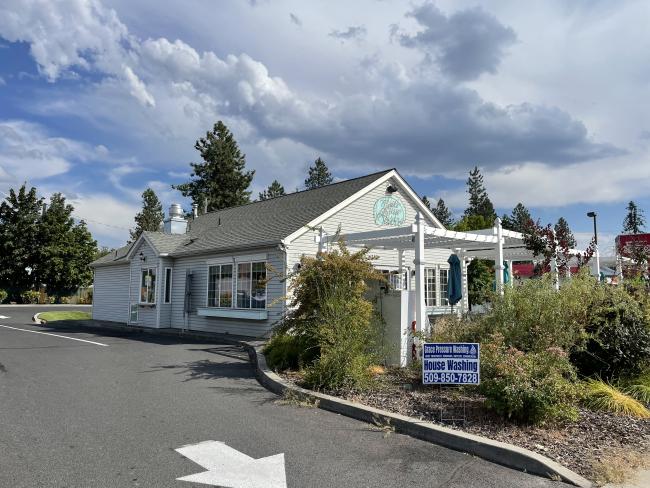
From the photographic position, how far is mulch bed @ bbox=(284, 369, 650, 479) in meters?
5.15

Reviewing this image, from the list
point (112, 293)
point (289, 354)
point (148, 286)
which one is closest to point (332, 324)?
point (289, 354)

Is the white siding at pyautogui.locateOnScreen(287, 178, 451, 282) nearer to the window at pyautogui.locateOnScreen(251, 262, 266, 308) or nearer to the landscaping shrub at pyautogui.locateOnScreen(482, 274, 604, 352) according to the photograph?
the window at pyautogui.locateOnScreen(251, 262, 266, 308)

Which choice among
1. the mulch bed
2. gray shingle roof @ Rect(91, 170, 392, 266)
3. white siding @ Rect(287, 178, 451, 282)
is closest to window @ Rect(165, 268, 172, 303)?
gray shingle roof @ Rect(91, 170, 392, 266)

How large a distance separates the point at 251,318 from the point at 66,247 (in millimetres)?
34902

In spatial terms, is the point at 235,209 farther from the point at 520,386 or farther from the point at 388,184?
the point at 520,386

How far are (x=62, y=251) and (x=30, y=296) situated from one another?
14.6ft

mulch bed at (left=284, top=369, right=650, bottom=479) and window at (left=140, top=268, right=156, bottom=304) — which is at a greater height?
window at (left=140, top=268, right=156, bottom=304)

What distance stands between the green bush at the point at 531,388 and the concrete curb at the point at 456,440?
26.1 inches

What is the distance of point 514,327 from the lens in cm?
774

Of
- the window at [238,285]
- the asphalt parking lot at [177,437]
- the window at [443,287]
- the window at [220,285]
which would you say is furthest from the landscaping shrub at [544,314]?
the window at [443,287]

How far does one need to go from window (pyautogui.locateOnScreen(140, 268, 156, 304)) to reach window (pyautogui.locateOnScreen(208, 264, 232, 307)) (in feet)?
11.5

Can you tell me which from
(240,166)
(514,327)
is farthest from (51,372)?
(240,166)

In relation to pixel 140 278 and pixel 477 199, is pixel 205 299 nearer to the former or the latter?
pixel 140 278

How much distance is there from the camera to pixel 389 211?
18.6 metres
